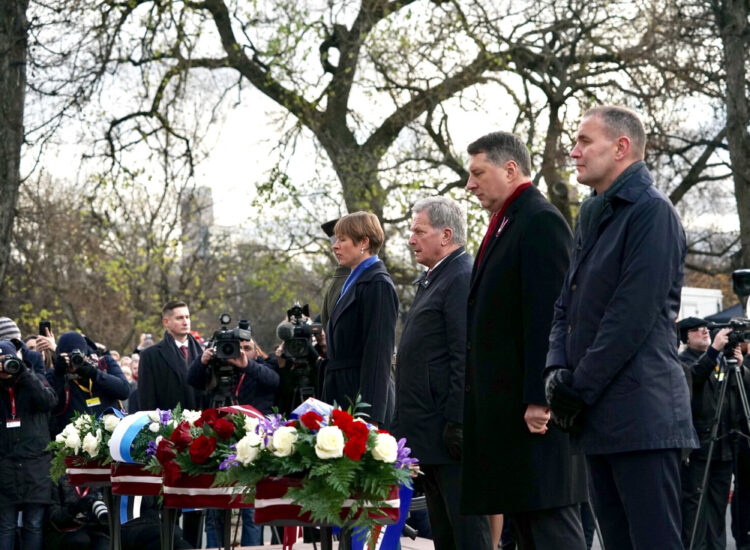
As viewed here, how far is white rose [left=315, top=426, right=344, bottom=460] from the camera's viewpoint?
14.0 ft

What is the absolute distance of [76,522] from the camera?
873 centimetres

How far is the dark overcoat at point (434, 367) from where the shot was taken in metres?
5.26

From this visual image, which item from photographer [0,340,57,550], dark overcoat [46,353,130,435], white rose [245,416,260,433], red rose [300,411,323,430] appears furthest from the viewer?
dark overcoat [46,353,130,435]

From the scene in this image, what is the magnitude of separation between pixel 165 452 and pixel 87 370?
3816 mm

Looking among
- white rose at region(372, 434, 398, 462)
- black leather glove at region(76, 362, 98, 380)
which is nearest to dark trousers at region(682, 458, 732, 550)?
black leather glove at region(76, 362, 98, 380)

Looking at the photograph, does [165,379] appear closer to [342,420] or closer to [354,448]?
[342,420]

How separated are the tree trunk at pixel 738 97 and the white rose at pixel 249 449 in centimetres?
1089

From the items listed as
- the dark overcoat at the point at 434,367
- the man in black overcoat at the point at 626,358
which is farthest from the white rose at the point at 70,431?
the man in black overcoat at the point at 626,358

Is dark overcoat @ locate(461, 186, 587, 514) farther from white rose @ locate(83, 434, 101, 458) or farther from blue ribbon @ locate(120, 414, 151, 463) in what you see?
white rose @ locate(83, 434, 101, 458)

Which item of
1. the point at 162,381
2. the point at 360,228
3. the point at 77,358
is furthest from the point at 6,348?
the point at 360,228

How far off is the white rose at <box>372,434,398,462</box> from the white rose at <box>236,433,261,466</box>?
1.65 feet

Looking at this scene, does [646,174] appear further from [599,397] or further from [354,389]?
[354,389]

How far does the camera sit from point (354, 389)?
Answer: 610 centimetres

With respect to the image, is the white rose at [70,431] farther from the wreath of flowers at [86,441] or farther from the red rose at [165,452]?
the red rose at [165,452]
